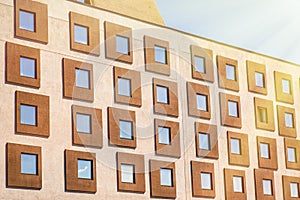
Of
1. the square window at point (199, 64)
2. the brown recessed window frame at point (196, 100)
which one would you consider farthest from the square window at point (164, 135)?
the square window at point (199, 64)

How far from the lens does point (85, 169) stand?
37375mm

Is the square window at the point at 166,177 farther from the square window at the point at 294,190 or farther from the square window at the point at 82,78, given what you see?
the square window at the point at 294,190

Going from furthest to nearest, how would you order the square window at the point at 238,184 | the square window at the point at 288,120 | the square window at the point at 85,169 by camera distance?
the square window at the point at 288,120 → the square window at the point at 238,184 → the square window at the point at 85,169

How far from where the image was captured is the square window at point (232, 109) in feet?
153

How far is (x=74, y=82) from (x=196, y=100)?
974 cm

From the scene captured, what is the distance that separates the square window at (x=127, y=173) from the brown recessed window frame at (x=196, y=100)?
646 cm

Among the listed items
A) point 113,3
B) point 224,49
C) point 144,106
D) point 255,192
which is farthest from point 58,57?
point 255,192

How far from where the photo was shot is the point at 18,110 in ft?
115

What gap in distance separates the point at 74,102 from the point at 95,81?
2131mm

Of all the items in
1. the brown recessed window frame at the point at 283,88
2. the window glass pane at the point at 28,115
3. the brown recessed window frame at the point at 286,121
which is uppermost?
the brown recessed window frame at the point at 283,88

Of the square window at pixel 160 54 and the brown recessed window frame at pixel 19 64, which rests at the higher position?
the square window at pixel 160 54

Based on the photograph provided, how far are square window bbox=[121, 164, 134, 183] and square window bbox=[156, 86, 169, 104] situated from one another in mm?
5070

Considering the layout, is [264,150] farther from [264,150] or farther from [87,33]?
[87,33]

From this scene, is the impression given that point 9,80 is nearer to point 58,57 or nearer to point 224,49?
point 58,57
